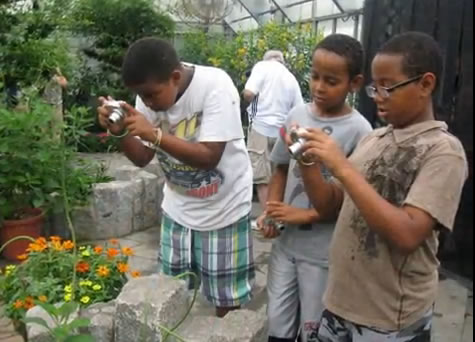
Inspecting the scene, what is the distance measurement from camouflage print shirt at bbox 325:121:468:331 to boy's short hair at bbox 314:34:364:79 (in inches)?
11.2

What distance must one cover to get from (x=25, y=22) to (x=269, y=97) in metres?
2.07

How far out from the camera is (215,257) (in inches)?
84.6

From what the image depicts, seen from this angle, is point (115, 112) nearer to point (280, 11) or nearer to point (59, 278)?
point (59, 278)

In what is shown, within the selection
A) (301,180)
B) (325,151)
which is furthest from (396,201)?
(301,180)

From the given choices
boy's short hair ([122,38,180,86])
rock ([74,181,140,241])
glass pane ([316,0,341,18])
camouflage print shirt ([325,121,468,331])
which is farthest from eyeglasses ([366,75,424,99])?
glass pane ([316,0,341,18])

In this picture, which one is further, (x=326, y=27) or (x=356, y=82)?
(x=326, y=27)

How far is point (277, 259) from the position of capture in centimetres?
200

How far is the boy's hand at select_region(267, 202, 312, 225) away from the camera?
1828 millimetres

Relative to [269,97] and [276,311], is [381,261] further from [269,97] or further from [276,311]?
[269,97]

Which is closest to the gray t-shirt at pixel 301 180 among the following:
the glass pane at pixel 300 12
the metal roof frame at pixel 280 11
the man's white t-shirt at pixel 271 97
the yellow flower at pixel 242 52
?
the man's white t-shirt at pixel 271 97

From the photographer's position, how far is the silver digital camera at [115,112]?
1.80m

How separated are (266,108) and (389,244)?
362 cm

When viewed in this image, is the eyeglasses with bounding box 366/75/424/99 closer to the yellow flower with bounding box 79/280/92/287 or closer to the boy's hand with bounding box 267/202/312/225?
the boy's hand with bounding box 267/202/312/225

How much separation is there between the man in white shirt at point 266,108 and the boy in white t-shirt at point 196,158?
2680 millimetres
